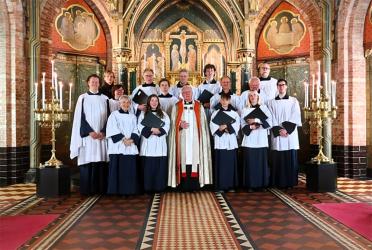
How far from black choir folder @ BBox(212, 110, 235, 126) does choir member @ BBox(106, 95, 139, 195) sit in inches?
60.3

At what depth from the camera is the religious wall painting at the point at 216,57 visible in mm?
16141

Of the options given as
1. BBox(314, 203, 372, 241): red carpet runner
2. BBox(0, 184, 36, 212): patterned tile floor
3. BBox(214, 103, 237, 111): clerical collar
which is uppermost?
BBox(214, 103, 237, 111): clerical collar

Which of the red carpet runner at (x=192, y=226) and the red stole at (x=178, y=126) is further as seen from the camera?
the red stole at (x=178, y=126)

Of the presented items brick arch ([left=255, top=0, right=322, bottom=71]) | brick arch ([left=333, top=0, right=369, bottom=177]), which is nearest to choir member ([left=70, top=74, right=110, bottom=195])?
brick arch ([left=333, top=0, right=369, bottom=177])

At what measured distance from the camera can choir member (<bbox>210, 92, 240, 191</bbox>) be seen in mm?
8055

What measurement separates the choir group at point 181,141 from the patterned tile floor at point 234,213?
455 mm

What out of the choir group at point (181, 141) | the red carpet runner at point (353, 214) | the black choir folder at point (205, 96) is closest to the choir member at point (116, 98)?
the choir group at point (181, 141)

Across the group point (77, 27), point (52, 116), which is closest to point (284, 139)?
point (52, 116)

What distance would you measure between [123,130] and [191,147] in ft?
4.28

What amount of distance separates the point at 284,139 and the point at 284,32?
22.0 ft

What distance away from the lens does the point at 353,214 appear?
5938 millimetres

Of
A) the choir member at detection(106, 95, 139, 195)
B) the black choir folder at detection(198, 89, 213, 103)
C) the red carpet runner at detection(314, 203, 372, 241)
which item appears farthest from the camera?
the black choir folder at detection(198, 89, 213, 103)

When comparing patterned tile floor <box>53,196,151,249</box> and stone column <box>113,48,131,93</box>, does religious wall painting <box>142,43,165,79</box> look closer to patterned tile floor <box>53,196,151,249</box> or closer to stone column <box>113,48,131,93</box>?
stone column <box>113,48,131,93</box>

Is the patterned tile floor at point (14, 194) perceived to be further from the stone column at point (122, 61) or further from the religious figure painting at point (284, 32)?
the religious figure painting at point (284, 32)
